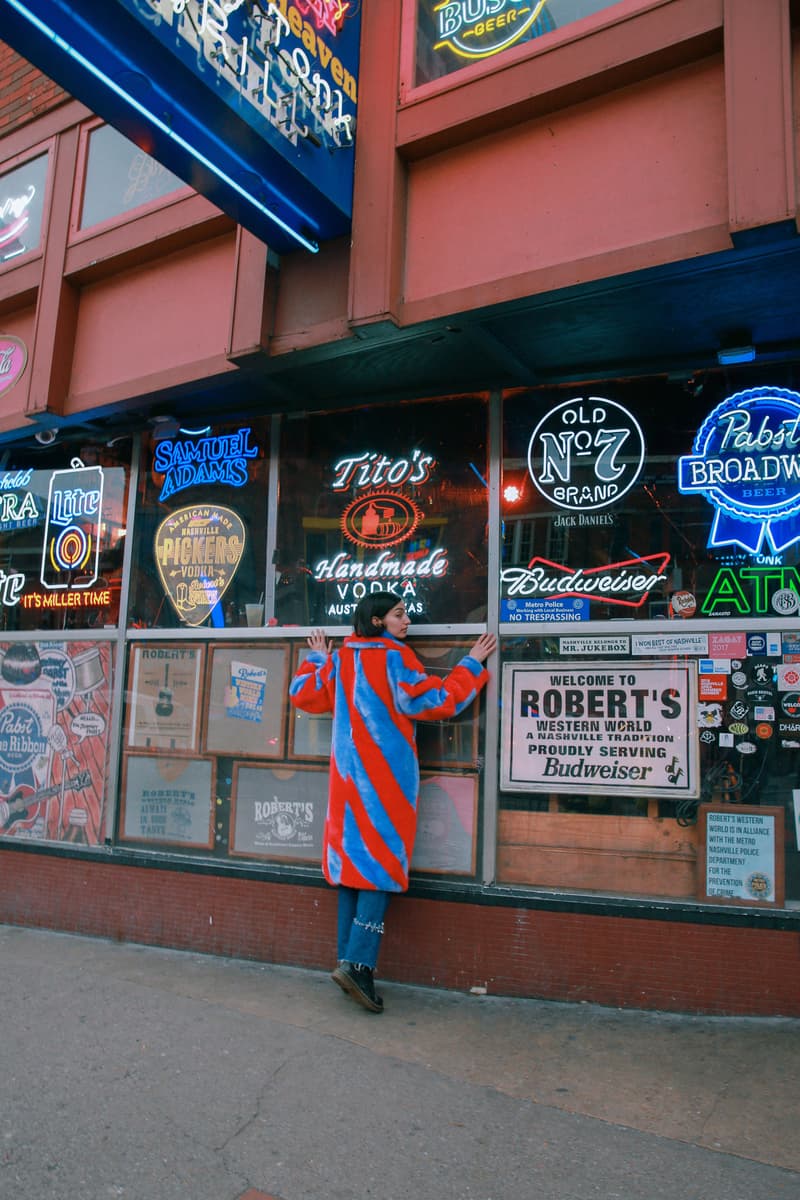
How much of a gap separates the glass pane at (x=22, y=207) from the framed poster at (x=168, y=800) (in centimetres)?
414

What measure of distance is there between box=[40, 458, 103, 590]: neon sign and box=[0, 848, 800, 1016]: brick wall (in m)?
2.12

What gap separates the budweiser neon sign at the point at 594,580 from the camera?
4.96 m

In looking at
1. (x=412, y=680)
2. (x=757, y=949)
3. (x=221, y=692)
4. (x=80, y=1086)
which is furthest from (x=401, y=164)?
(x=80, y=1086)

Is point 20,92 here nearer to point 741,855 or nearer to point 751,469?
point 751,469

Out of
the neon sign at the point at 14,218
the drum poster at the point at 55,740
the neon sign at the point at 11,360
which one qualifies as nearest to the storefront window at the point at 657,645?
the drum poster at the point at 55,740

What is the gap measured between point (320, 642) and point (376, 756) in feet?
3.09

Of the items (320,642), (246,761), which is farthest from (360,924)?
(320,642)

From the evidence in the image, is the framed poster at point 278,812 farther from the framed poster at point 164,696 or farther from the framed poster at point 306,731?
the framed poster at point 164,696

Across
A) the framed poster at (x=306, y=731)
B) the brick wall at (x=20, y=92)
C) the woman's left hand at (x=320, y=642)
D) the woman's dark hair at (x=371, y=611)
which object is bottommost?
the framed poster at (x=306, y=731)

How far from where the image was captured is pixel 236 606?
242 inches

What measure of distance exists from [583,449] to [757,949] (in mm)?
2765

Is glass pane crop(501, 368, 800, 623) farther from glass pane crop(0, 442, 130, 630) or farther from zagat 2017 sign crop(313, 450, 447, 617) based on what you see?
glass pane crop(0, 442, 130, 630)

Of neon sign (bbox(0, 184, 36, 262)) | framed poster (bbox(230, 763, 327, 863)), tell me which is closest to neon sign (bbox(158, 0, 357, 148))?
neon sign (bbox(0, 184, 36, 262))

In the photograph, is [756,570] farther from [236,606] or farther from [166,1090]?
[166,1090]
